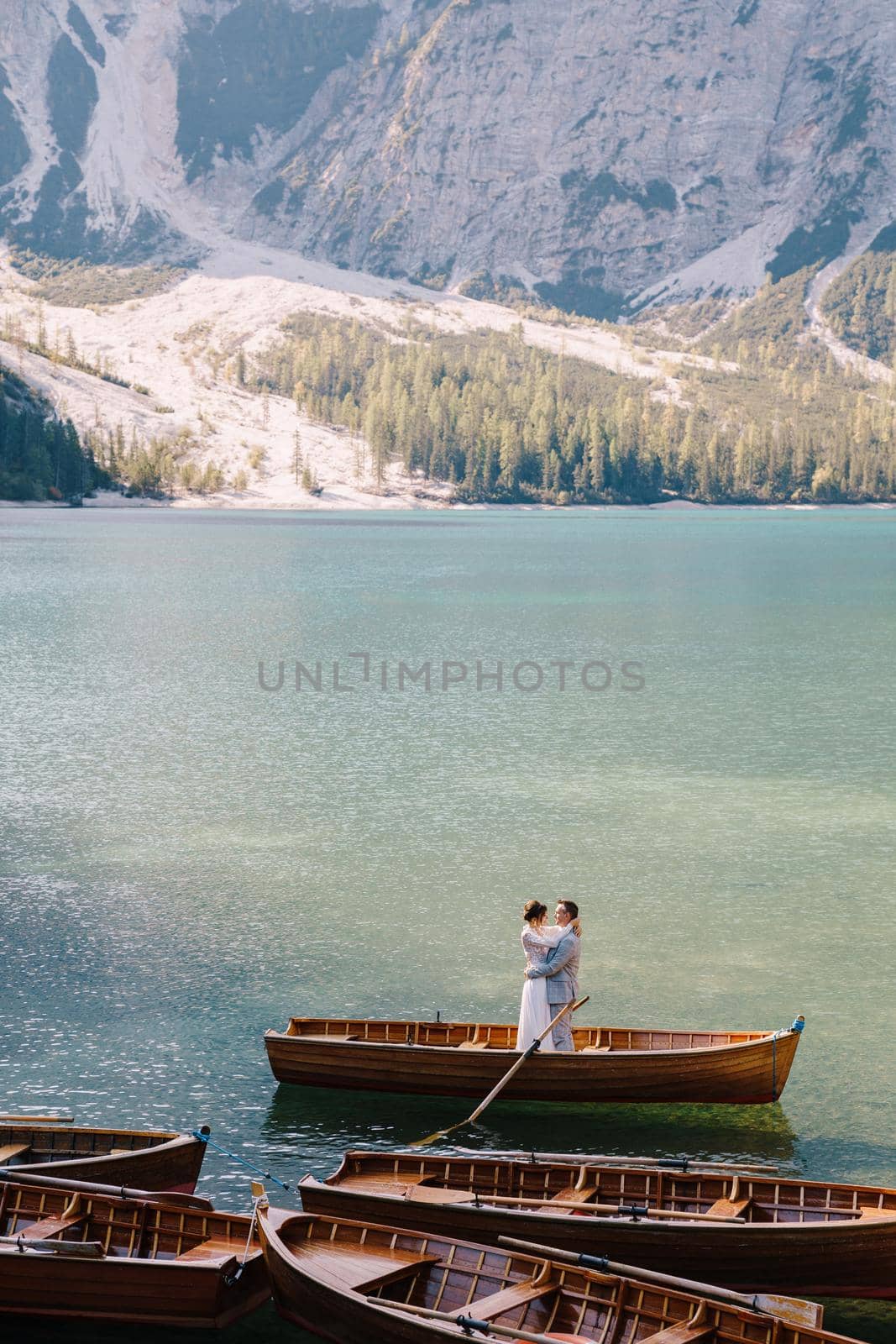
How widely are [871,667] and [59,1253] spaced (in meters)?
57.8

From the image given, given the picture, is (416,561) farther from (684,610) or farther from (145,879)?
(145,879)

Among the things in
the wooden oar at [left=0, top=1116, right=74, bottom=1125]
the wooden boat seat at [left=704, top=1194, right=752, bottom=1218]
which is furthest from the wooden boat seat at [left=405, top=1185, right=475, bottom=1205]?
the wooden oar at [left=0, top=1116, right=74, bottom=1125]

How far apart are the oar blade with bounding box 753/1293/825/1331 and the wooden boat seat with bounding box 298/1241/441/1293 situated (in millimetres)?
3121

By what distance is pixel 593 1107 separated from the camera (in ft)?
68.1

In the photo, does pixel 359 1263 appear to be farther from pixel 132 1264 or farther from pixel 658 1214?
pixel 658 1214

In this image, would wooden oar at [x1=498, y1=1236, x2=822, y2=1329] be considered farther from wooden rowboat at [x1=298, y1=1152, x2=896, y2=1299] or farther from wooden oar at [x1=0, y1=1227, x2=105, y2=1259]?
wooden oar at [x1=0, y1=1227, x2=105, y2=1259]

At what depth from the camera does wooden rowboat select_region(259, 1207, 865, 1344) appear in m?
13.1

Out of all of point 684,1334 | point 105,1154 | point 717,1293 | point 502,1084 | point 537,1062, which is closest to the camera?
point 684,1334

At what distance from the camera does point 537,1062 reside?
19.6 metres

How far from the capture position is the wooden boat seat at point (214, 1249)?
14.8 meters

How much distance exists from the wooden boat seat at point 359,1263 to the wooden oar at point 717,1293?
4.04ft

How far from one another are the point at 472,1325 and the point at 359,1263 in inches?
65.0

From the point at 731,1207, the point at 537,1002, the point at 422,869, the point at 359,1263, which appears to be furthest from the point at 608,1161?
the point at 422,869

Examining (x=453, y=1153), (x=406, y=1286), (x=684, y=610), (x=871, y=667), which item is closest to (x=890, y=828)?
(x=453, y=1153)
